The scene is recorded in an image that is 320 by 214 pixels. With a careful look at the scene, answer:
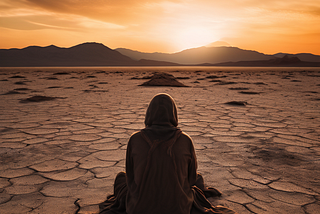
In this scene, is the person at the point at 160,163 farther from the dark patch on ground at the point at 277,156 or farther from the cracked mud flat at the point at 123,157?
the dark patch on ground at the point at 277,156

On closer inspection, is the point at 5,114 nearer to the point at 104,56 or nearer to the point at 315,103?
the point at 315,103

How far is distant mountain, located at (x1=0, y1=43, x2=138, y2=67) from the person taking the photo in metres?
104

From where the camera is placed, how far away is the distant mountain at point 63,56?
104 m

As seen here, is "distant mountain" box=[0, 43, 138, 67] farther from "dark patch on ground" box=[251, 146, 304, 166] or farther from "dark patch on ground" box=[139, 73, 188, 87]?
"dark patch on ground" box=[251, 146, 304, 166]

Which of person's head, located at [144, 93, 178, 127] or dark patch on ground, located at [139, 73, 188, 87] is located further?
dark patch on ground, located at [139, 73, 188, 87]

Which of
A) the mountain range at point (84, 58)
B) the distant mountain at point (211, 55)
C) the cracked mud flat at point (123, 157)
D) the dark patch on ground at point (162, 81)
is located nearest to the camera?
the cracked mud flat at point (123, 157)

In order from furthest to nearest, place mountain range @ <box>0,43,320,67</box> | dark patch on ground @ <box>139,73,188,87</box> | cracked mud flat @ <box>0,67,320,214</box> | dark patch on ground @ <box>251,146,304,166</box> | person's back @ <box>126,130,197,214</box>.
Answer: mountain range @ <box>0,43,320,67</box> < dark patch on ground @ <box>139,73,188,87</box> < dark patch on ground @ <box>251,146,304,166</box> < cracked mud flat @ <box>0,67,320,214</box> < person's back @ <box>126,130,197,214</box>

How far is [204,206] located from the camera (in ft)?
5.58

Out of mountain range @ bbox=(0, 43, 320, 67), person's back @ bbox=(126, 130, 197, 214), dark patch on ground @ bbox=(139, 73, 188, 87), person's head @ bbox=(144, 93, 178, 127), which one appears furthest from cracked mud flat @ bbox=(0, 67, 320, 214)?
mountain range @ bbox=(0, 43, 320, 67)

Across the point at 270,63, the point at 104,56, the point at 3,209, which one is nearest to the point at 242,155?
the point at 3,209

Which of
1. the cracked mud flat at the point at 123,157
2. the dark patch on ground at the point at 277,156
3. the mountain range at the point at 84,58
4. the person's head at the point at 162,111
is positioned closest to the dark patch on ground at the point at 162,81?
the cracked mud flat at the point at 123,157

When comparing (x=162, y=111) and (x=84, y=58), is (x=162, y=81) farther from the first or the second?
(x=84, y=58)

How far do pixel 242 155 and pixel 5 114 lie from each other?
169 inches

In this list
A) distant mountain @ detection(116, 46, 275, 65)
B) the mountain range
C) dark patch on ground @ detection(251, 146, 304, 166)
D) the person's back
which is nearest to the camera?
the person's back
